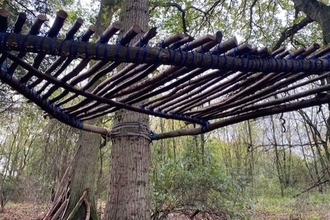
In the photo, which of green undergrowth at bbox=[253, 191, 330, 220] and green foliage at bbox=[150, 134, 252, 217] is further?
green undergrowth at bbox=[253, 191, 330, 220]

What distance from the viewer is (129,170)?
6.42 feet

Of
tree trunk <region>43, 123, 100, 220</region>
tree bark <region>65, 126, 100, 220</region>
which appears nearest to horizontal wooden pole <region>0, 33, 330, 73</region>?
tree trunk <region>43, 123, 100, 220</region>

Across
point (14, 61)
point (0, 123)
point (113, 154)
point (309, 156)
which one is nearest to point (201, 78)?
point (14, 61)

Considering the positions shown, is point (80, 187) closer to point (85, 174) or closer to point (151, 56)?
point (85, 174)

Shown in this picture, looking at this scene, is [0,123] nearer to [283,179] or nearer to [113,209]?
[113,209]

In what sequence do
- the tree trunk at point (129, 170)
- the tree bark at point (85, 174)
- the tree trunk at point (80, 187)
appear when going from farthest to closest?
the tree bark at point (85, 174), the tree trunk at point (80, 187), the tree trunk at point (129, 170)

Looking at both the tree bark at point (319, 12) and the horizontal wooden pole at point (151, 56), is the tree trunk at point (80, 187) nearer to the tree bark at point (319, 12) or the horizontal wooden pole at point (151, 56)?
the tree bark at point (319, 12)

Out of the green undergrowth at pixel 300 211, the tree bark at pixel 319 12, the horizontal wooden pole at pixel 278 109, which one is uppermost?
the tree bark at pixel 319 12

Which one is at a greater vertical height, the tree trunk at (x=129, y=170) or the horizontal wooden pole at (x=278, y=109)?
the horizontal wooden pole at (x=278, y=109)

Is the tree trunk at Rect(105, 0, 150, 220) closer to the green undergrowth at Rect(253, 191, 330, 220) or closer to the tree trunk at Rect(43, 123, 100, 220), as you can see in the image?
the tree trunk at Rect(43, 123, 100, 220)

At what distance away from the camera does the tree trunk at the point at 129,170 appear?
190 cm

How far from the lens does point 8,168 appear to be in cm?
1032

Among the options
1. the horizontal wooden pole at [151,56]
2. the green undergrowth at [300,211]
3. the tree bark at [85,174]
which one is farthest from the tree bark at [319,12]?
the green undergrowth at [300,211]

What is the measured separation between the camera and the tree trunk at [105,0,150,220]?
6.23ft
